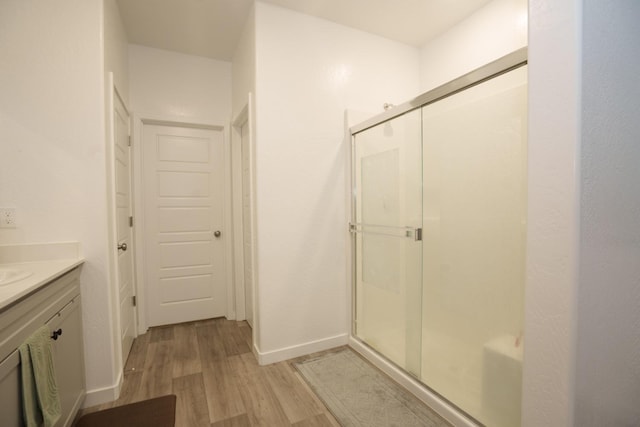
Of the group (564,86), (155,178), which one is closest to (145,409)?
(155,178)

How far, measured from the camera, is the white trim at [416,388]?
5.13 feet

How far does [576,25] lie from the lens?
851mm

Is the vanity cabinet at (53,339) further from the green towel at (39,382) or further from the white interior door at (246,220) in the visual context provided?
the white interior door at (246,220)

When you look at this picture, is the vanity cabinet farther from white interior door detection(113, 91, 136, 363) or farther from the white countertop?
white interior door detection(113, 91, 136, 363)

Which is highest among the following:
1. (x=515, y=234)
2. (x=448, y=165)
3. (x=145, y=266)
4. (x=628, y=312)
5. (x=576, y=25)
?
(x=576, y=25)

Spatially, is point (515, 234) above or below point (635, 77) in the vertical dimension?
below

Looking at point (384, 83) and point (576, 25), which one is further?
point (384, 83)

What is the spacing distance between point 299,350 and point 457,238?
153 cm

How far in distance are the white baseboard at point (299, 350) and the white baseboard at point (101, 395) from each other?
36.3 inches

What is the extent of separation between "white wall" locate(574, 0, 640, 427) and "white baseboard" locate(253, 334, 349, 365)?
1.77m

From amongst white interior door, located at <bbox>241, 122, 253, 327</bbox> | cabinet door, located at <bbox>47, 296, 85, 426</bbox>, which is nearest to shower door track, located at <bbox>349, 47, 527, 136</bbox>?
white interior door, located at <bbox>241, 122, 253, 327</bbox>

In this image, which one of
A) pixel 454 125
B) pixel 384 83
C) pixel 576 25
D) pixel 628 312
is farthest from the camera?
pixel 384 83

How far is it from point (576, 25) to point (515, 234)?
869 mm

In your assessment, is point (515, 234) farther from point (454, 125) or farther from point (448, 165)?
point (454, 125)
